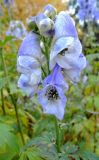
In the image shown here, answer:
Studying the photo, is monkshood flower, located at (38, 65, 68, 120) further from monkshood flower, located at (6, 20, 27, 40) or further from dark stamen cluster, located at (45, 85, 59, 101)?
monkshood flower, located at (6, 20, 27, 40)

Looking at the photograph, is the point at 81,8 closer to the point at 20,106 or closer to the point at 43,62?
the point at 20,106

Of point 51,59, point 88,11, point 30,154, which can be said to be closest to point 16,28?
point 88,11

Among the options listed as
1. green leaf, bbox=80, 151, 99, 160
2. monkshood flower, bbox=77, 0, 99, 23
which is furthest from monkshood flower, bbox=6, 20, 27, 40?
green leaf, bbox=80, 151, 99, 160

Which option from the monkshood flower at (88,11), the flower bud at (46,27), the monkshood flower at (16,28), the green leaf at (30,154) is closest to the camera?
the flower bud at (46,27)

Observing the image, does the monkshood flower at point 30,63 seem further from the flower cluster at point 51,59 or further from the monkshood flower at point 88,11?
the monkshood flower at point 88,11

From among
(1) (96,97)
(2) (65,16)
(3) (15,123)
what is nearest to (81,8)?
(1) (96,97)

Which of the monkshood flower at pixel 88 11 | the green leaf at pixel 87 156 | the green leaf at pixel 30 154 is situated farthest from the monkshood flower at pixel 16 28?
the green leaf at pixel 87 156
